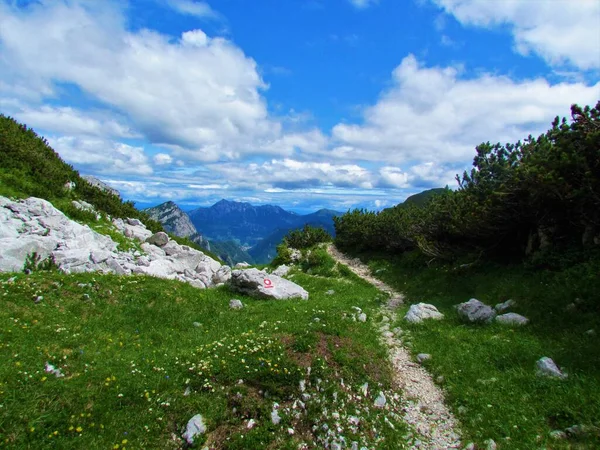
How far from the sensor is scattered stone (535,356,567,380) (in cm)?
909

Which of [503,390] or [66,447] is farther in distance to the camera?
[503,390]

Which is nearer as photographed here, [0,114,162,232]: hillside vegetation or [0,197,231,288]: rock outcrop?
[0,197,231,288]: rock outcrop

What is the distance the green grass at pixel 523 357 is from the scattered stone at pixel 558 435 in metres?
0.11

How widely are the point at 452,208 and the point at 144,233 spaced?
2477cm

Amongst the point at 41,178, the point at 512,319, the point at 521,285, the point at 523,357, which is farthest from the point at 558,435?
the point at 41,178

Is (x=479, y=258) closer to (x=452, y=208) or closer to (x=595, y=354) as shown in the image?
(x=452, y=208)

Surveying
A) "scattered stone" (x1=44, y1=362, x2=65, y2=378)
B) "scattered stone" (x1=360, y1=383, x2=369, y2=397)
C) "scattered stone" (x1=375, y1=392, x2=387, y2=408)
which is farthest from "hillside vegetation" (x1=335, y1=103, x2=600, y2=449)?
"scattered stone" (x1=44, y1=362, x2=65, y2=378)

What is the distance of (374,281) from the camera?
2716 centimetres

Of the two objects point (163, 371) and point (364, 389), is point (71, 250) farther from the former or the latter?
point (364, 389)

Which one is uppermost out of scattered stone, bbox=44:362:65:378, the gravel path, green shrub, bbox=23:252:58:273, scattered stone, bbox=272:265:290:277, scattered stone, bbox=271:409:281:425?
green shrub, bbox=23:252:58:273

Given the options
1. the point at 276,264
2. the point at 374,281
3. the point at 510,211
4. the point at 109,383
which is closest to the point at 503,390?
Result: the point at 109,383

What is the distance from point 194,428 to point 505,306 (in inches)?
516

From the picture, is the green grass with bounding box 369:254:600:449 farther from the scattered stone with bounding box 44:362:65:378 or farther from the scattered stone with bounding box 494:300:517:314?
the scattered stone with bounding box 44:362:65:378

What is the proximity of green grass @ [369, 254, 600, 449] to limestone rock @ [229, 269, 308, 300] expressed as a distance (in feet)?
21.0
